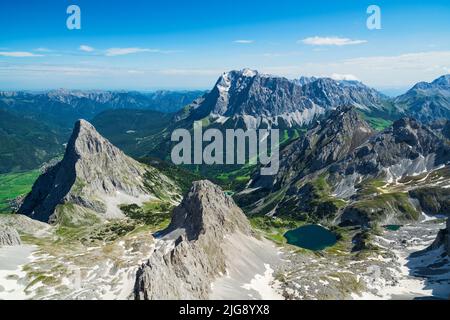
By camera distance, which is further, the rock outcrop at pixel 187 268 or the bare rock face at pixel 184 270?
the rock outcrop at pixel 187 268

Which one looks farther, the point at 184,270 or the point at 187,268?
the point at 187,268

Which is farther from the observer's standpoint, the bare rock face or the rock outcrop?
the rock outcrop

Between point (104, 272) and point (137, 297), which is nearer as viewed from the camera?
point (137, 297)

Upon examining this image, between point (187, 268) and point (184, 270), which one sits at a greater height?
point (187, 268)
